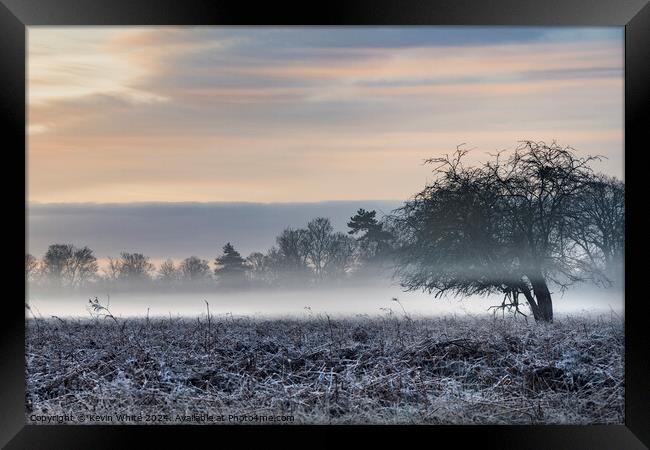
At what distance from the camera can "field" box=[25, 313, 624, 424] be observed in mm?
7875

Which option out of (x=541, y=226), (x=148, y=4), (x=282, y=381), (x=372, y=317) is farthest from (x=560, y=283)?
(x=148, y=4)

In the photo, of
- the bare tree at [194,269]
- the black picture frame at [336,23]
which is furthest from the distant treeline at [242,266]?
the black picture frame at [336,23]

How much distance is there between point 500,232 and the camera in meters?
11.3

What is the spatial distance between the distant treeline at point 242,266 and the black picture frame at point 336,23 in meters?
1.99

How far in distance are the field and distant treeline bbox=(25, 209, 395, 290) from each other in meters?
0.47

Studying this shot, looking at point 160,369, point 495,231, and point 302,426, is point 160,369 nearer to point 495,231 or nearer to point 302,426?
point 302,426

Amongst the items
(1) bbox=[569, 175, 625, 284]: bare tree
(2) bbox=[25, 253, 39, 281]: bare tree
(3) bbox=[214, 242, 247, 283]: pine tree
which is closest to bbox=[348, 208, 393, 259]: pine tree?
(3) bbox=[214, 242, 247, 283]: pine tree

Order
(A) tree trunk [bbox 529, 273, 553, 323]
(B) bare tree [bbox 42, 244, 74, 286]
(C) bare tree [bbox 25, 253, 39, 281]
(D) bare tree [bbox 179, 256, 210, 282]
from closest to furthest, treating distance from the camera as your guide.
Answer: (C) bare tree [bbox 25, 253, 39, 281], (B) bare tree [bbox 42, 244, 74, 286], (D) bare tree [bbox 179, 256, 210, 282], (A) tree trunk [bbox 529, 273, 553, 323]

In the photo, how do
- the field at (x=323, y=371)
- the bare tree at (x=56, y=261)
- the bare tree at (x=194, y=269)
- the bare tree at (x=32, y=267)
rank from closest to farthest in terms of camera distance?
1. the field at (x=323, y=371)
2. the bare tree at (x=32, y=267)
3. the bare tree at (x=56, y=261)
4. the bare tree at (x=194, y=269)

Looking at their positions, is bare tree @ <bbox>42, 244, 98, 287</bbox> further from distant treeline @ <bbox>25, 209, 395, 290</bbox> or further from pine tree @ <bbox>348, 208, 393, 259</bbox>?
pine tree @ <bbox>348, 208, 393, 259</bbox>

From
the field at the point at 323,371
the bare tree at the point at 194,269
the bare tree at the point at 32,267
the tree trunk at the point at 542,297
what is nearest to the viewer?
the field at the point at 323,371

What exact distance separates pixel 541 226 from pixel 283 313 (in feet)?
13.4

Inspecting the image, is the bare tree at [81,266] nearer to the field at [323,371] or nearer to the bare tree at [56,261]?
the bare tree at [56,261]

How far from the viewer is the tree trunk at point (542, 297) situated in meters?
10.4
